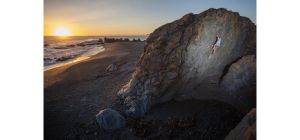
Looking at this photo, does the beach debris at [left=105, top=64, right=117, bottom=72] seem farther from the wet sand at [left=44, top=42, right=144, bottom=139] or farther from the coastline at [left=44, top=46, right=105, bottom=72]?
the coastline at [left=44, top=46, right=105, bottom=72]

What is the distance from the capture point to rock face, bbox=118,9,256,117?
263 centimetres

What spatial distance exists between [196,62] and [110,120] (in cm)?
99

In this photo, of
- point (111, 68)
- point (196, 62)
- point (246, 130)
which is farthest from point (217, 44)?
point (111, 68)

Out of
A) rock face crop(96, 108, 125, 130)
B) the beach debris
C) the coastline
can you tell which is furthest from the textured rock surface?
the coastline

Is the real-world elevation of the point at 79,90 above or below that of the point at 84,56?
below

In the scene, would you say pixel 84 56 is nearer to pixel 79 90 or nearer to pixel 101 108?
pixel 79 90

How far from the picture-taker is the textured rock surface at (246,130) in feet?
6.95

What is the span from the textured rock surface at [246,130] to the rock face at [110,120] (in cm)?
99

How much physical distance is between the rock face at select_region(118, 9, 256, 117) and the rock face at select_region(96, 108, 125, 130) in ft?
0.37

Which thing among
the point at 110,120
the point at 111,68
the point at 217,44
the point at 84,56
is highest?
the point at 217,44

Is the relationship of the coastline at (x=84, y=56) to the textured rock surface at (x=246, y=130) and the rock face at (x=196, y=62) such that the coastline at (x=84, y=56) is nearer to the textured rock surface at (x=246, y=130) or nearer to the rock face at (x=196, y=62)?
the rock face at (x=196, y=62)

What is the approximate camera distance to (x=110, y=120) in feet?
8.57
